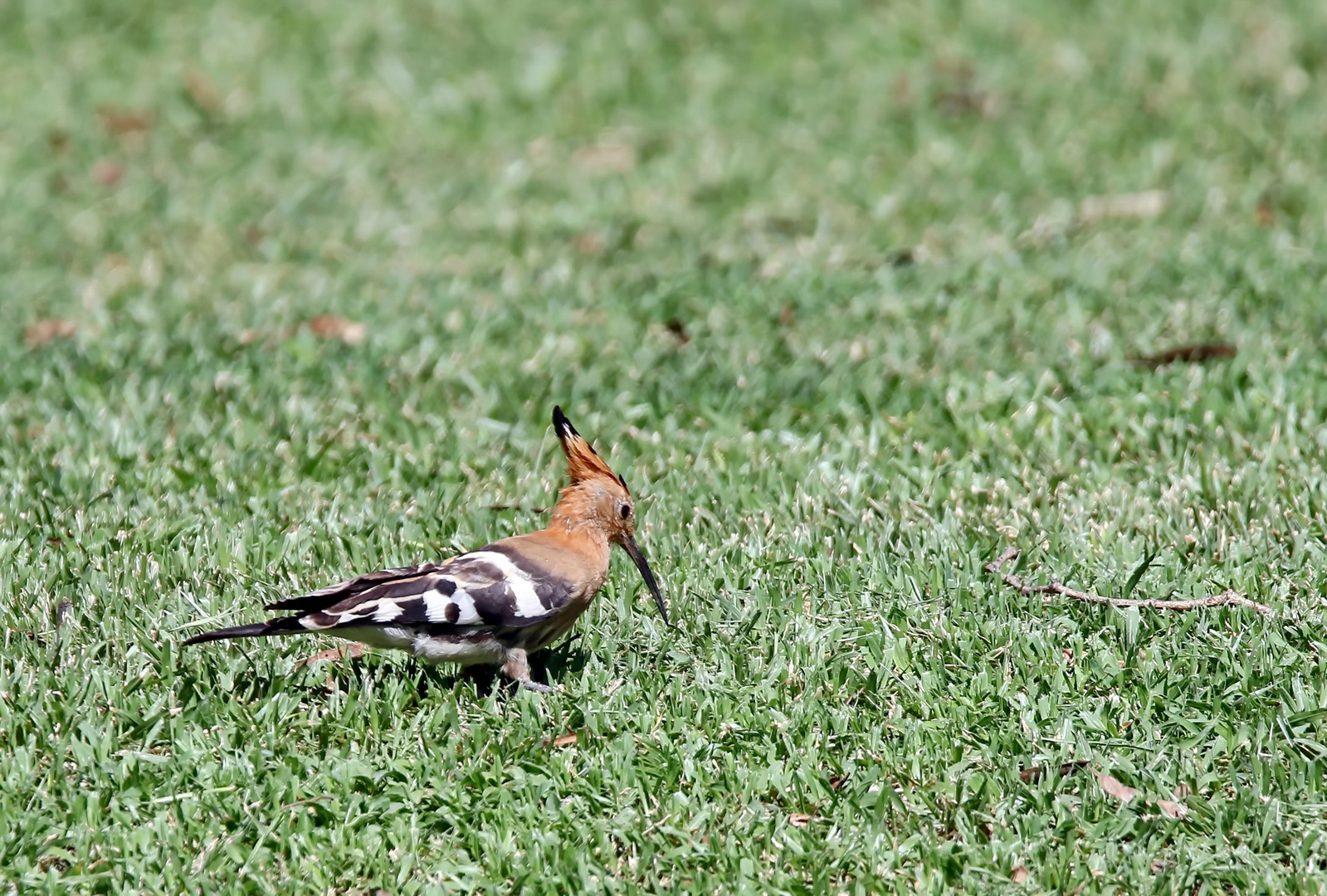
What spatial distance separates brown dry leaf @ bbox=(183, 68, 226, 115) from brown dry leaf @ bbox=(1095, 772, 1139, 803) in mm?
8020

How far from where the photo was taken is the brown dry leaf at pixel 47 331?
24.9ft

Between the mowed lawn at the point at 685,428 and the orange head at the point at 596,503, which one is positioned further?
the orange head at the point at 596,503

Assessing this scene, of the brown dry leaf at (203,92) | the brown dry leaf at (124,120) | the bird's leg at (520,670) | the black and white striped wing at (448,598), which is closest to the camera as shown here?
the black and white striped wing at (448,598)

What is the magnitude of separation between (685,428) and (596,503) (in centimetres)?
177

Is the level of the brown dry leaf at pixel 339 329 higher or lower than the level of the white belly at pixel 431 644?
lower

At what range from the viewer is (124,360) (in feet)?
23.6

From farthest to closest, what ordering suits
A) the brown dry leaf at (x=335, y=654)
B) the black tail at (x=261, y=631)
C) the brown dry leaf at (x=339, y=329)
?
1. the brown dry leaf at (x=339, y=329)
2. the brown dry leaf at (x=335, y=654)
3. the black tail at (x=261, y=631)

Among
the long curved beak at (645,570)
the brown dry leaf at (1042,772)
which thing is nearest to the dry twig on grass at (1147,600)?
the brown dry leaf at (1042,772)

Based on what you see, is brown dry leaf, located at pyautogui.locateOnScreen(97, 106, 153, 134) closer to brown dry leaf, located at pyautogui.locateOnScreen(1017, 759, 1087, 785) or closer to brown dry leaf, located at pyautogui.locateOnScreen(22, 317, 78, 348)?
brown dry leaf, located at pyautogui.locateOnScreen(22, 317, 78, 348)

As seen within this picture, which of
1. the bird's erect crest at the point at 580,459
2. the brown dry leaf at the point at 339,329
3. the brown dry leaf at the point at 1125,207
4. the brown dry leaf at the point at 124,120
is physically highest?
the brown dry leaf at the point at 124,120

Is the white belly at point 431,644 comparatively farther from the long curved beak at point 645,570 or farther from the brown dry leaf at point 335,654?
the long curved beak at point 645,570

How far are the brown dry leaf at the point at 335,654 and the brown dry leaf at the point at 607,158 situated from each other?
210 inches

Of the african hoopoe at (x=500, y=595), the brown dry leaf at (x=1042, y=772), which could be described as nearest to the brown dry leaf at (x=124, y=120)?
the african hoopoe at (x=500, y=595)

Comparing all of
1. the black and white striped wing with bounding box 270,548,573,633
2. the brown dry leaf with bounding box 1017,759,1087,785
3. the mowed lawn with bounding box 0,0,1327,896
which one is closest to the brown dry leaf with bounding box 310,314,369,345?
the mowed lawn with bounding box 0,0,1327,896
